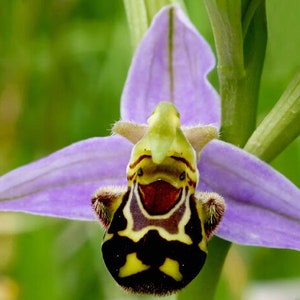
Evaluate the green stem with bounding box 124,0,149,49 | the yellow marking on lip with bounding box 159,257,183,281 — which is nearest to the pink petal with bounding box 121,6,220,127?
the green stem with bounding box 124,0,149,49

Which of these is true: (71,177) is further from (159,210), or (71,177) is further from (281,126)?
(281,126)

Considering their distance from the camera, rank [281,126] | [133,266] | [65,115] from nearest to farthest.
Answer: [133,266] → [281,126] → [65,115]

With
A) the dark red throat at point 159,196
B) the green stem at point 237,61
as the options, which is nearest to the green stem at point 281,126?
the green stem at point 237,61

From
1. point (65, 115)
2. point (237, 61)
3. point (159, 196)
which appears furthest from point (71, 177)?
point (65, 115)

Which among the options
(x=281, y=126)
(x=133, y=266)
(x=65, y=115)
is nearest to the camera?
(x=133, y=266)

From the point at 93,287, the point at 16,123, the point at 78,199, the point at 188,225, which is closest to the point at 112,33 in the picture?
the point at 16,123

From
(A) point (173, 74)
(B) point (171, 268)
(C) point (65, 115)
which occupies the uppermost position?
(A) point (173, 74)

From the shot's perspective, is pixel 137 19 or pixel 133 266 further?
pixel 137 19
